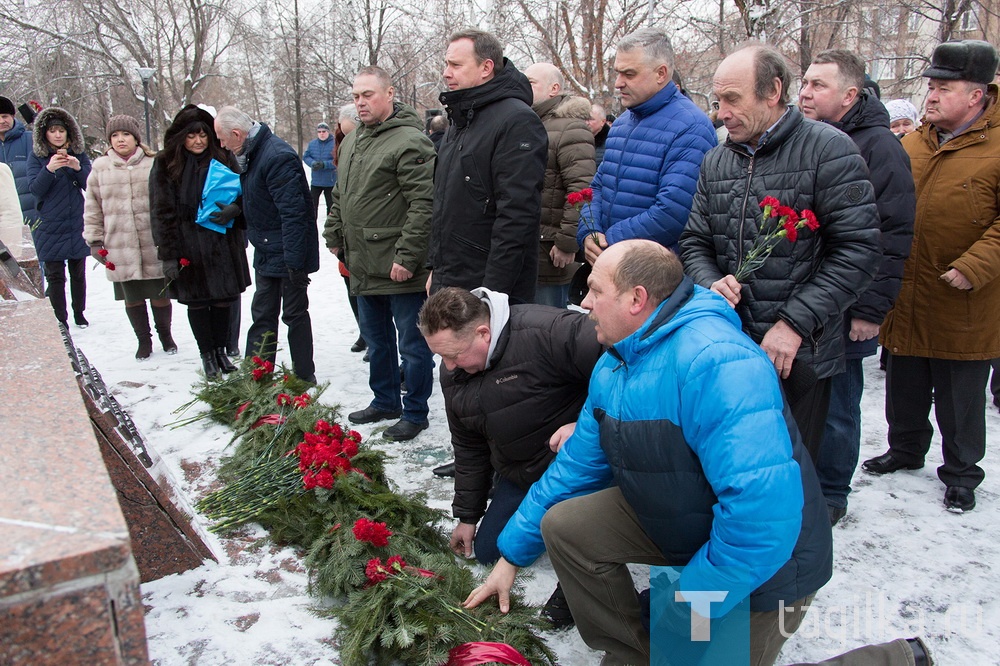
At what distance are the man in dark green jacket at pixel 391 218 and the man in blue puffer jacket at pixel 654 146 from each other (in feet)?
3.79

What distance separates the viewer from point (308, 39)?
21547 millimetres

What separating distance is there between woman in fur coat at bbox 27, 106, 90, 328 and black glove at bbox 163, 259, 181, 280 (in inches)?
72.8

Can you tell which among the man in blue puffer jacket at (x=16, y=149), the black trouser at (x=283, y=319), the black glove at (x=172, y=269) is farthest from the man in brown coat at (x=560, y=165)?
the man in blue puffer jacket at (x=16, y=149)

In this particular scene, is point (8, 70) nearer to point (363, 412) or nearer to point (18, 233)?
point (18, 233)

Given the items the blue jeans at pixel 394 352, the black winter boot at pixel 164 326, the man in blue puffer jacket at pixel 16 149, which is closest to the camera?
the blue jeans at pixel 394 352

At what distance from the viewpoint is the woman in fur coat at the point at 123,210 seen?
5.69 m

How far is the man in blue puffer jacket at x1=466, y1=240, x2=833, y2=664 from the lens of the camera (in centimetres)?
188

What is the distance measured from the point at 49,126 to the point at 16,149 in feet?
3.16

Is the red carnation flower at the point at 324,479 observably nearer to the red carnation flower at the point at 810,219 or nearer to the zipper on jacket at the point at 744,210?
the zipper on jacket at the point at 744,210

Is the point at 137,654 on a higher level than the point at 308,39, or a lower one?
lower

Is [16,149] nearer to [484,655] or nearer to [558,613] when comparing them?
[558,613]

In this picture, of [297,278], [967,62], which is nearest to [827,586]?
[967,62]

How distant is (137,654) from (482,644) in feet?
4.09

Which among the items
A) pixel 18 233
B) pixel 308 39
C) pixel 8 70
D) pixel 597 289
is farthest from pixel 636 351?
pixel 8 70
